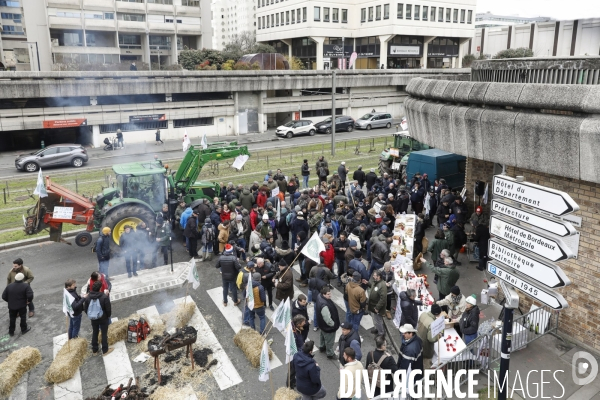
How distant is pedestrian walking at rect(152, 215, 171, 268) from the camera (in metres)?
14.0

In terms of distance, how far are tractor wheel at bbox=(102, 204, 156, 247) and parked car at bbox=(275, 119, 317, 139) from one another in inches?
1007

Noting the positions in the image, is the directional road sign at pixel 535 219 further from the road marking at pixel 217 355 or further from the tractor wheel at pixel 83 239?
the tractor wheel at pixel 83 239

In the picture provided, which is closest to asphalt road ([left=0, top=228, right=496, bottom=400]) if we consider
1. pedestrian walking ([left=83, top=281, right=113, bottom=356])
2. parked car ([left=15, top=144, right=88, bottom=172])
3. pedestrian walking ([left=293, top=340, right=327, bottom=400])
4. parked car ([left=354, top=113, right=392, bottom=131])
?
pedestrian walking ([left=83, top=281, right=113, bottom=356])

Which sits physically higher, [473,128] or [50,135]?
[473,128]

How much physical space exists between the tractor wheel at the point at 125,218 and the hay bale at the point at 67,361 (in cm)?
491

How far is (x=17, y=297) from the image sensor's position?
1001cm

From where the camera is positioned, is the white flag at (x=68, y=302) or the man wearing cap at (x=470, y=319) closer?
the man wearing cap at (x=470, y=319)

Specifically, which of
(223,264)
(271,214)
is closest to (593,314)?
(223,264)

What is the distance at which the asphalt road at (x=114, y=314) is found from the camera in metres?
8.60

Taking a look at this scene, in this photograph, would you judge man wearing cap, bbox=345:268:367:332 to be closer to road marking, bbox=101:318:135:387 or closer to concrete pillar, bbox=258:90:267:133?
road marking, bbox=101:318:135:387

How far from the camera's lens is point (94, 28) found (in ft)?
177

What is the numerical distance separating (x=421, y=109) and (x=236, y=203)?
24.1 ft

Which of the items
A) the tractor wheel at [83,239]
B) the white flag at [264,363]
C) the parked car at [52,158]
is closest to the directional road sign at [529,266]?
the white flag at [264,363]

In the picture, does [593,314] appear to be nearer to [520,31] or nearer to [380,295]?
[380,295]
